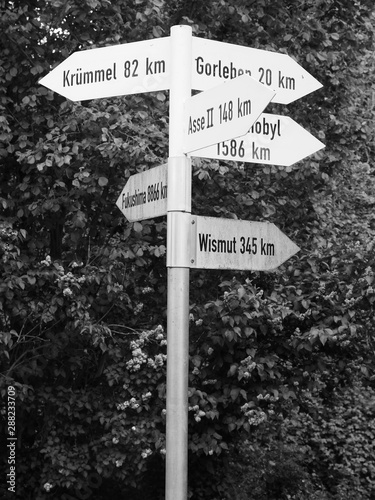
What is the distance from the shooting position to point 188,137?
11.0 ft

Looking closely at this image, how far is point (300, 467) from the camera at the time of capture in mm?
9109

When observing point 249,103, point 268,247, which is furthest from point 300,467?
point 249,103

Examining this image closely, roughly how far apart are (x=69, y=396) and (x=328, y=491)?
374 centimetres

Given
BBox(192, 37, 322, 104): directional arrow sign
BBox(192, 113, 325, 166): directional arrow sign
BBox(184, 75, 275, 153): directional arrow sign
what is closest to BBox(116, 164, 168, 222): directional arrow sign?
BBox(184, 75, 275, 153): directional arrow sign

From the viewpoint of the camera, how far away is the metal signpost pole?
3.16 metres

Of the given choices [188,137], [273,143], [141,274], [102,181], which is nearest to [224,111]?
[188,137]

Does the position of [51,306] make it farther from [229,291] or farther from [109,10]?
[109,10]

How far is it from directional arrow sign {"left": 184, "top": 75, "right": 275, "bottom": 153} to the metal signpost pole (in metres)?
0.07

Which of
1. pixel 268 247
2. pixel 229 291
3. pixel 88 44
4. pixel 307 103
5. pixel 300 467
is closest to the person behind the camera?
pixel 268 247

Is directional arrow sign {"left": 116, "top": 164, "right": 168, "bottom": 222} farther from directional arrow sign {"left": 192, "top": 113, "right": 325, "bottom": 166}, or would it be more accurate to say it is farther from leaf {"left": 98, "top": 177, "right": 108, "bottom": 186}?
leaf {"left": 98, "top": 177, "right": 108, "bottom": 186}

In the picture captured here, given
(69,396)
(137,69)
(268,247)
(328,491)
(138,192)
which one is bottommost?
(328,491)

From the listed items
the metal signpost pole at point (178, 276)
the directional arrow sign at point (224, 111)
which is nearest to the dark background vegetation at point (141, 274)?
the metal signpost pole at point (178, 276)

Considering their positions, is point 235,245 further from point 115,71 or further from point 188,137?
point 115,71

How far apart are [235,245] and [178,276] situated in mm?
345
